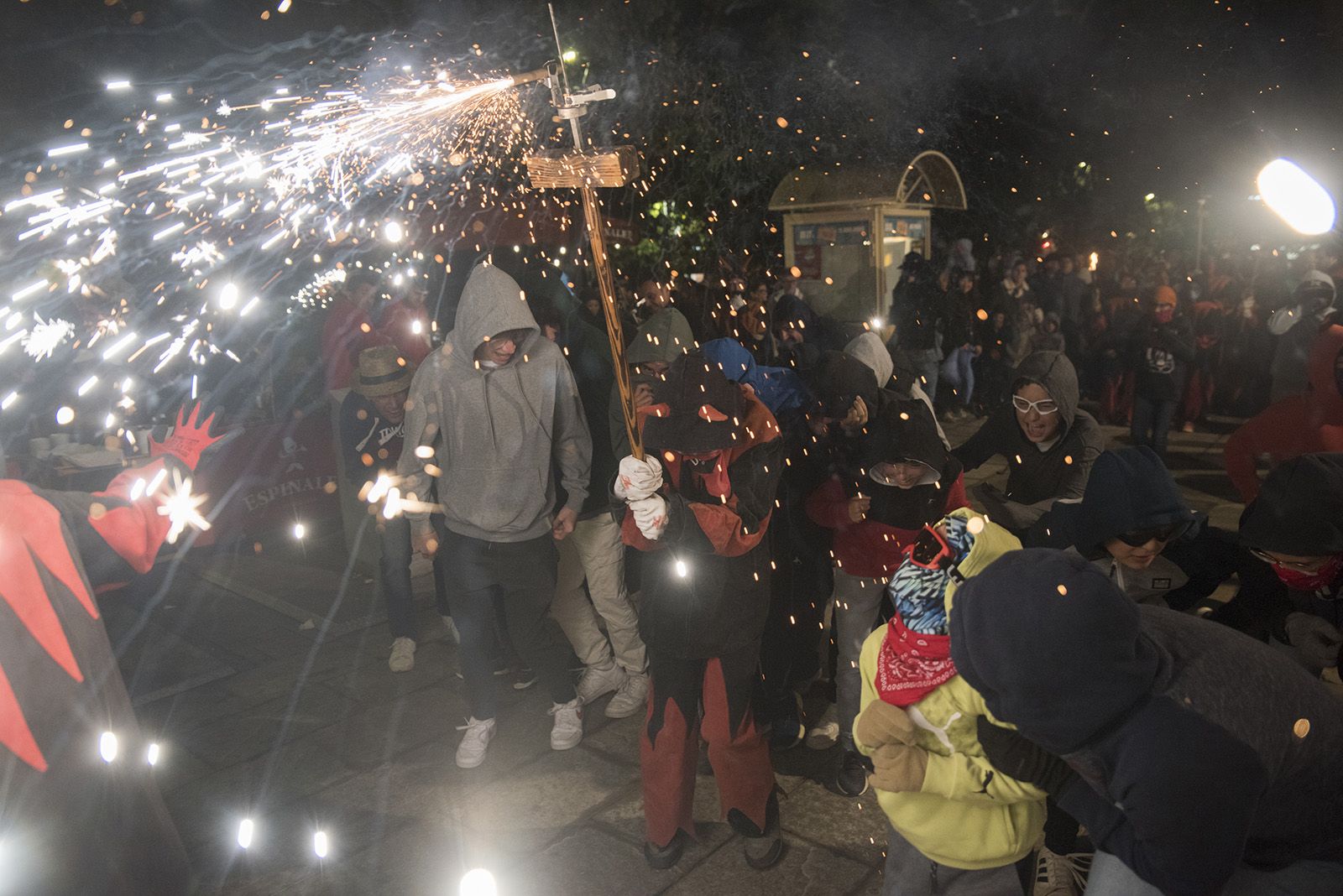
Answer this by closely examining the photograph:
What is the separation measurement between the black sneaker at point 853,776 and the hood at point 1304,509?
5.77 feet

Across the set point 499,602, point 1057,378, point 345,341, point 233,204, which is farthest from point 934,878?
point 233,204

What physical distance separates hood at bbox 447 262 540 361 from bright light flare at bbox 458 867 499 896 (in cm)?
211

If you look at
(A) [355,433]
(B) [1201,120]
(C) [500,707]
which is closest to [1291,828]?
(C) [500,707]

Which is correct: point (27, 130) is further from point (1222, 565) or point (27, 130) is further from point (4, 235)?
point (1222, 565)

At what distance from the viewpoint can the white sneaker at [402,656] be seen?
17.5 feet

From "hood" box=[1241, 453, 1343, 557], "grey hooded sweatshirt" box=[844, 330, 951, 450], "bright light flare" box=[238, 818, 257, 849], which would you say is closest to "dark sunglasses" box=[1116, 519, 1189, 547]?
"hood" box=[1241, 453, 1343, 557]

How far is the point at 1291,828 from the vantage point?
1950mm

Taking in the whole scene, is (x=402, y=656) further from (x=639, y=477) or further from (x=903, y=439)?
(x=903, y=439)

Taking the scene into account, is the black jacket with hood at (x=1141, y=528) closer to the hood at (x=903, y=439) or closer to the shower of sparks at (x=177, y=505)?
the hood at (x=903, y=439)

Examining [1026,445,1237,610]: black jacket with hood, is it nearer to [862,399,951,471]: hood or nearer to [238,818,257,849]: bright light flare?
[862,399,951,471]: hood

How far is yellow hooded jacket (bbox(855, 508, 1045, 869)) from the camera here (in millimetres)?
2145

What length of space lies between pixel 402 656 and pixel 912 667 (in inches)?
151

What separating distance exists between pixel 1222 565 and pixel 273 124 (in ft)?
19.0

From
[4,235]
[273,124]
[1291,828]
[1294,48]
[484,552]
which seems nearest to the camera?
[1291,828]
